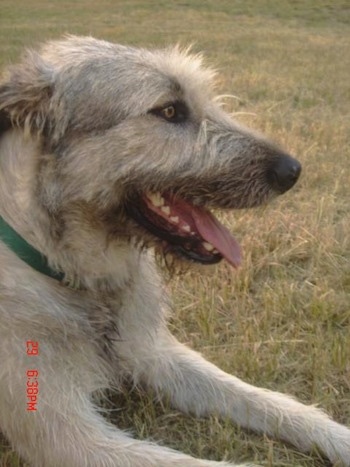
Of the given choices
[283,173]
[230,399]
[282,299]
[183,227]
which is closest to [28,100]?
[183,227]

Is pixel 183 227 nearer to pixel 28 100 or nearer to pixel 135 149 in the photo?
pixel 135 149

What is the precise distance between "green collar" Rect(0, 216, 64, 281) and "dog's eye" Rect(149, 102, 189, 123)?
2.21 ft

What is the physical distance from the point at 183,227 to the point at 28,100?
0.75 meters

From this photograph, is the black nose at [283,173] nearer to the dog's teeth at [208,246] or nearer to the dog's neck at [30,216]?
the dog's teeth at [208,246]

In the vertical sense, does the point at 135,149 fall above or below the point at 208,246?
above

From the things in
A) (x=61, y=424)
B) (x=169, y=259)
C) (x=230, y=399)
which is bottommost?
(x=230, y=399)

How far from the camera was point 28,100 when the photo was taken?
8.54 feet

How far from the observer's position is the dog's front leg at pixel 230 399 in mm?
2730

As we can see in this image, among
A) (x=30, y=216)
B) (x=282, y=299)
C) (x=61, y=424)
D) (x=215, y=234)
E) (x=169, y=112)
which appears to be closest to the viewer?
(x=61, y=424)

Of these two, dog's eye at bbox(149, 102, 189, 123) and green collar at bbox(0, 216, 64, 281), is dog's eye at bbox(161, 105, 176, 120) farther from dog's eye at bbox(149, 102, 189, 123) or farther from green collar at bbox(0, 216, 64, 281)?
green collar at bbox(0, 216, 64, 281)

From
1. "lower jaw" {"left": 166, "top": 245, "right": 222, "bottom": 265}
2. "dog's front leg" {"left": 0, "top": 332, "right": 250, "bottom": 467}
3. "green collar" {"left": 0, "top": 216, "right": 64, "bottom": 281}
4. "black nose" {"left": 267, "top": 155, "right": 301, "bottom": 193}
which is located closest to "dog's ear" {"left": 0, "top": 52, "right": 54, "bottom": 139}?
"green collar" {"left": 0, "top": 216, "right": 64, "bottom": 281}

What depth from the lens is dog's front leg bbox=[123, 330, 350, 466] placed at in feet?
8.96

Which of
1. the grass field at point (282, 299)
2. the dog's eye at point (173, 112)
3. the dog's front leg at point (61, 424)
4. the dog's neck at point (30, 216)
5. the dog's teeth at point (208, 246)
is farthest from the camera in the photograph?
the grass field at point (282, 299)

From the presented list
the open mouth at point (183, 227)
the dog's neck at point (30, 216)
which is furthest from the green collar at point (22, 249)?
the open mouth at point (183, 227)
